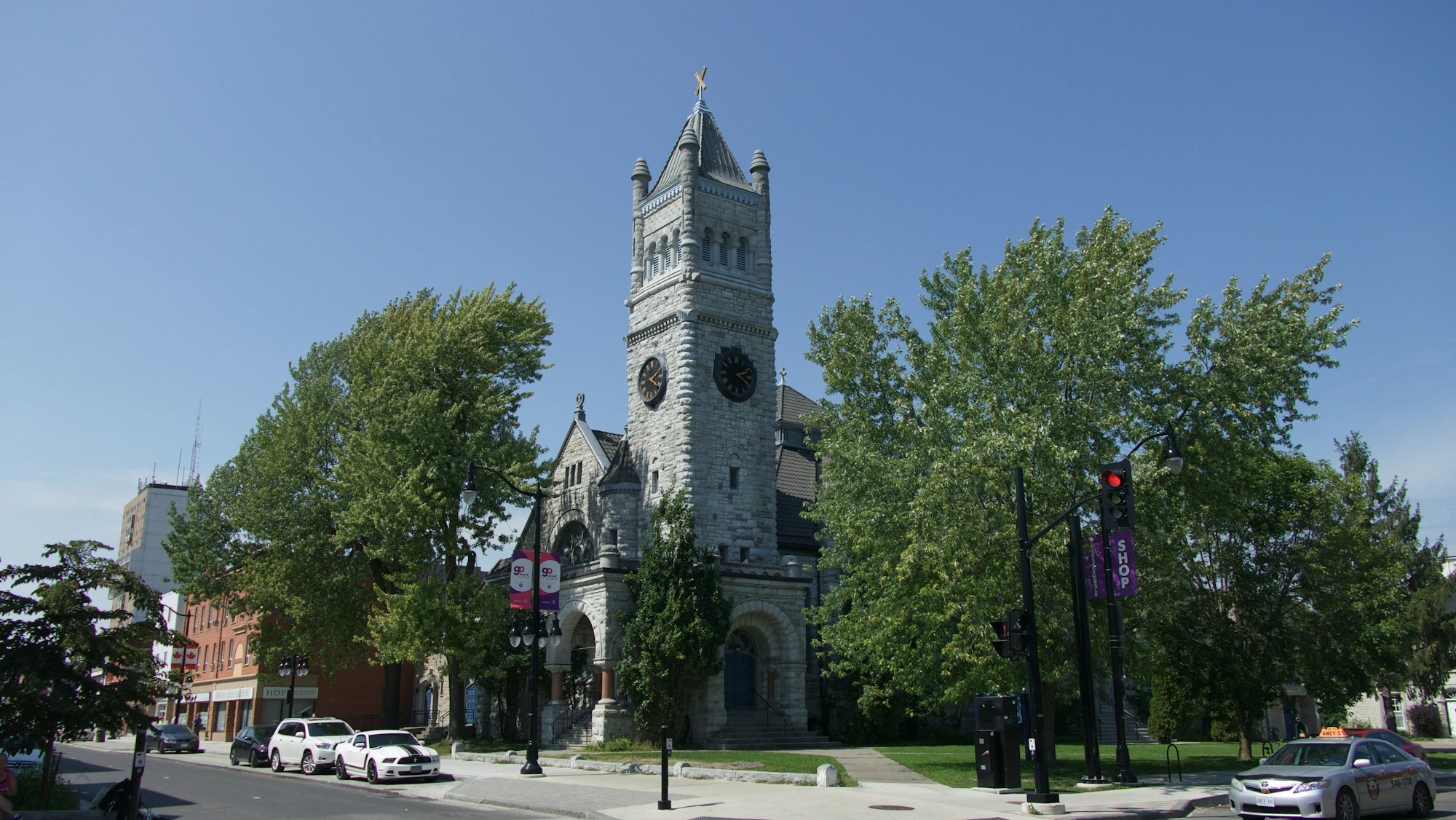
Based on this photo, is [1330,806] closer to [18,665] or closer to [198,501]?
[18,665]

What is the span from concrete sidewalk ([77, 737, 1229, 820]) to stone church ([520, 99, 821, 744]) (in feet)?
34.6

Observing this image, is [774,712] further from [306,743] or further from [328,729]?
[306,743]

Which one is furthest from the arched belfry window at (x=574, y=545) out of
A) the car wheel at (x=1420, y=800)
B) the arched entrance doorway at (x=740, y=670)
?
the car wheel at (x=1420, y=800)

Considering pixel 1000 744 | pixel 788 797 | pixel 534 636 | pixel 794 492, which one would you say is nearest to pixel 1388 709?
pixel 794 492

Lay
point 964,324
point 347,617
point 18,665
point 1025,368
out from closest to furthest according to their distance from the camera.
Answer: point 18,665 → point 1025,368 → point 964,324 → point 347,617

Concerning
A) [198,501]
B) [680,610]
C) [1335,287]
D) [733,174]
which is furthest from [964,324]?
[198,501]

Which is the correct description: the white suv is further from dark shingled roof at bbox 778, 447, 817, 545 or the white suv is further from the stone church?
dark shingled roof at bbox 778, 447, 817, 545

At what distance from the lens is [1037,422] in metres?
21.9

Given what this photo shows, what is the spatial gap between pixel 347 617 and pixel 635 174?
2069 cm

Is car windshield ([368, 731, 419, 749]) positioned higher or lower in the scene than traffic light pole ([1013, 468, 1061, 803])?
lower

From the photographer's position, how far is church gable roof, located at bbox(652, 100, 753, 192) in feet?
130

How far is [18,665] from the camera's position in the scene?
13984 mm

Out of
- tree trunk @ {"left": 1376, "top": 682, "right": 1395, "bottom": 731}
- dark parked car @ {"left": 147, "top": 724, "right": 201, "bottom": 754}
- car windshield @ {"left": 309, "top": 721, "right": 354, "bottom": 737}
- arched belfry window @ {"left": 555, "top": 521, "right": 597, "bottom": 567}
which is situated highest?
arched belfry window @ {"left": 555, "top": 521, "right": 597, "bottom": 567}

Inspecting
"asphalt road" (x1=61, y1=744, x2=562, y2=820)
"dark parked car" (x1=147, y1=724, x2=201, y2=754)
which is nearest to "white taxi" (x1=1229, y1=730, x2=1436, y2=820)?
"asphalt road" (x1=61, y1=744, x2=562, y2=820)
